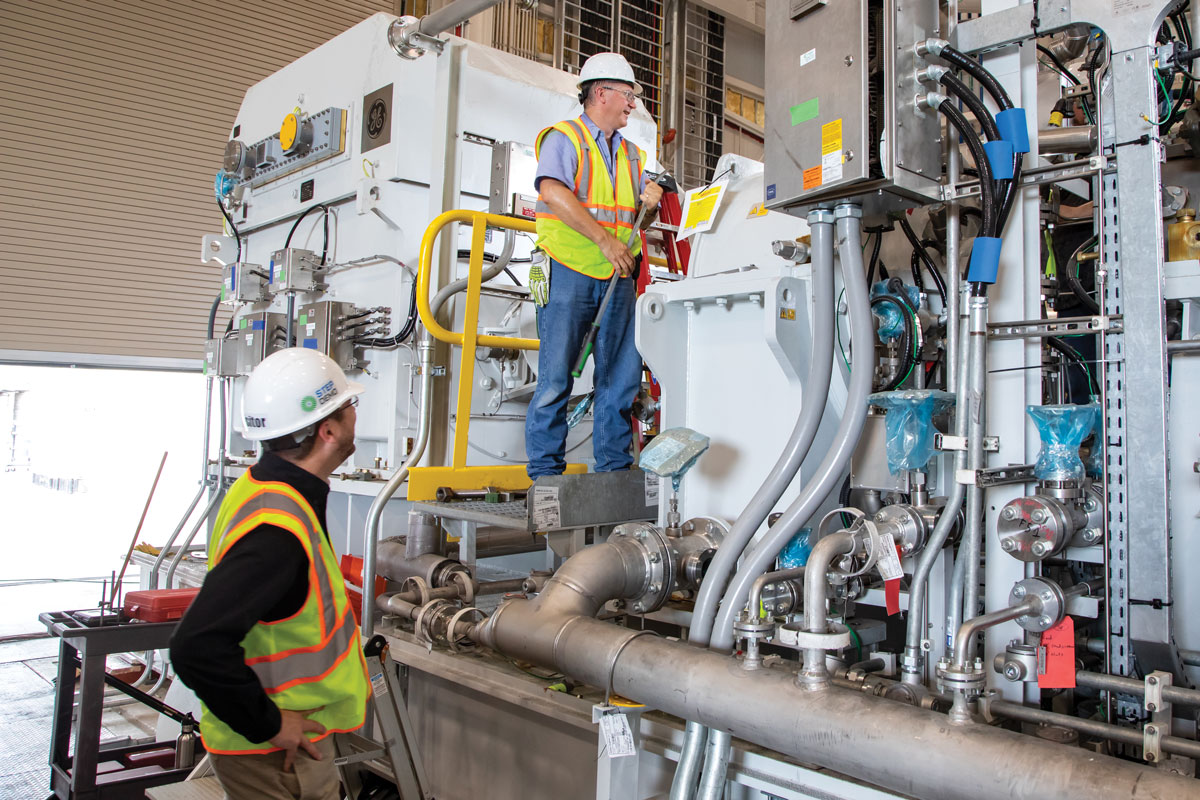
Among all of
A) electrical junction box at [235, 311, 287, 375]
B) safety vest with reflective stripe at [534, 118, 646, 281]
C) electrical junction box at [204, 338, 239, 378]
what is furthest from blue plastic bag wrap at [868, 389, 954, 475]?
electrical junction box at [204, 338, 239, 378]

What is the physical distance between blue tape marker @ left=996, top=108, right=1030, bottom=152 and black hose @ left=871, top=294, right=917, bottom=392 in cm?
50

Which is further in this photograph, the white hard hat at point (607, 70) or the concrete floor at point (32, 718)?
the concrete floor at point (32, 718)

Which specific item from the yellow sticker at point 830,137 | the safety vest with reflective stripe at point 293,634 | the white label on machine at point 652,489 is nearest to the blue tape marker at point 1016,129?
the yellow sticker at point 830,137

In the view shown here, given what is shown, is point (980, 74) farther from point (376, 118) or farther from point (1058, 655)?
point (376, 118)

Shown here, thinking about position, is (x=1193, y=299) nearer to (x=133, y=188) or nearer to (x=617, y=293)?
(x=617, y=293)

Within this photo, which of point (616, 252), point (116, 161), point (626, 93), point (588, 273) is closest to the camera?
point (616, 252)

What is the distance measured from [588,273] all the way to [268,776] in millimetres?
2066

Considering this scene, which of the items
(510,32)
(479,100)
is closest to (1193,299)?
(479,100)

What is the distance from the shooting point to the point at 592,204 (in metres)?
3.46

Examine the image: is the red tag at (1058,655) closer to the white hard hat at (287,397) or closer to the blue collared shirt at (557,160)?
the white hard hat at (287,397)

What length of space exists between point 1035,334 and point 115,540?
8643 millimetres

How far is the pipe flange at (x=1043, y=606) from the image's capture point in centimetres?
205

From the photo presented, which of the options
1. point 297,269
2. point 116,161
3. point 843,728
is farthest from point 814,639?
point 116,161

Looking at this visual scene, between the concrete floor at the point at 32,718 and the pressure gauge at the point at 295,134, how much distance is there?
3.35m
